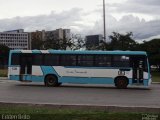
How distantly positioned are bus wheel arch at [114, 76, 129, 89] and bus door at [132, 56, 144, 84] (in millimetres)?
577

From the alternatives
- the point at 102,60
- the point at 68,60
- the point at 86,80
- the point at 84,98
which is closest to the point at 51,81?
the point at 68,60

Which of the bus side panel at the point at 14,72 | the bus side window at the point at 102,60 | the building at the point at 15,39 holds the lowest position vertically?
the bus side panel at the point at 14,72

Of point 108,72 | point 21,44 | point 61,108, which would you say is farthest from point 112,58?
point 21,44

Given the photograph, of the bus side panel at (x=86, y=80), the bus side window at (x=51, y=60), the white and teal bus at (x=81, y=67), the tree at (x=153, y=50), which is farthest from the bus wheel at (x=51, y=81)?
the tree at (x=153, y=50)

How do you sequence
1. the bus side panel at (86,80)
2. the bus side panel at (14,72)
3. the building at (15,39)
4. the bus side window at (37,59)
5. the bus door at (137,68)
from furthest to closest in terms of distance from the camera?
the building at (15,39) → the bus side window at (37,59) → the bus side panel at (14,72) → the bus side panel at (86,80) → the bus door at (137,68)

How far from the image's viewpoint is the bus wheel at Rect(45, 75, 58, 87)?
95.0 feet

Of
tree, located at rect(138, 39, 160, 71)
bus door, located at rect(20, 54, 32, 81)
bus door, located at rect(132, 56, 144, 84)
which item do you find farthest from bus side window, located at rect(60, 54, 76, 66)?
tree, located at rect(138, 39, 160, 71)

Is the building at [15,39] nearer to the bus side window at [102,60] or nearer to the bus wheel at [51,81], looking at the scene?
the bus wheel at [51,81]

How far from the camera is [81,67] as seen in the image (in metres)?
29.0

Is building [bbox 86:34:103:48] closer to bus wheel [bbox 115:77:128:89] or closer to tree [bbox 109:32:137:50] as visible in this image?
tree [bbox 109:32:137:50]

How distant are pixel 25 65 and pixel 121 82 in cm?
662

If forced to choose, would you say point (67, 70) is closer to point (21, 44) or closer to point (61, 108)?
point (61, 108)

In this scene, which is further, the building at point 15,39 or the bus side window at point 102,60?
the building at point 15,39

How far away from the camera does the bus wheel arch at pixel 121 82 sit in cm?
2808
